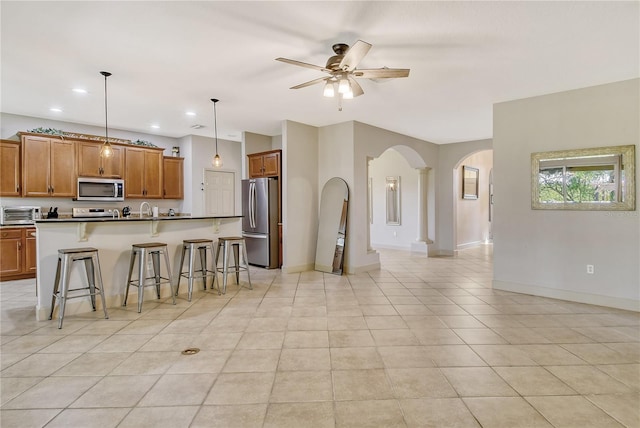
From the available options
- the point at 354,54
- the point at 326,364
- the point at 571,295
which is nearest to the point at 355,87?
the point at 354,54

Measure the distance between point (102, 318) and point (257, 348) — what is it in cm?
199

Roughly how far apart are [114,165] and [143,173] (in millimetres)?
556

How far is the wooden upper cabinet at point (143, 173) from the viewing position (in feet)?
22.0

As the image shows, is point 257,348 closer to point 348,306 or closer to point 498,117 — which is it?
point 348,306

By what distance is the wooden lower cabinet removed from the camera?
17.4 feet

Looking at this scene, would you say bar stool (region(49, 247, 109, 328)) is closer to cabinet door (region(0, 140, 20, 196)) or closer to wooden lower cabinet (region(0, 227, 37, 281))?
wooden lower cabinet (region(0, 227, 37, 281))

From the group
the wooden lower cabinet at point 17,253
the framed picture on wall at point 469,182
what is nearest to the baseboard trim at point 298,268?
the wooden lower cabinet at point 17,253

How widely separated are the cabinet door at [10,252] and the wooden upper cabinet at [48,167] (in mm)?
696

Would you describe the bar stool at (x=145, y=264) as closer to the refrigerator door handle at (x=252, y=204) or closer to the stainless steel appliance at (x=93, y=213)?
the refrigerator door handle at (x=252, y=204)

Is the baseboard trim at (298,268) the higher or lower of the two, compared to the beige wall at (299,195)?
lower

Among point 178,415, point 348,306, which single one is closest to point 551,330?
point 348,306

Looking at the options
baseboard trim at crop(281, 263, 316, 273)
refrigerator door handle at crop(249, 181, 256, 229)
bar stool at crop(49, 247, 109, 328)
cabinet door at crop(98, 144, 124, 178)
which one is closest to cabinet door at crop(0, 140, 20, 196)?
cabinet door at crop(98, 144, 124, 178)

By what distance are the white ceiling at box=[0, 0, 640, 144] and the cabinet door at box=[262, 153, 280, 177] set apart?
48.8 inches

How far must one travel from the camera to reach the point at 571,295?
4336 mm
